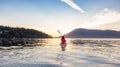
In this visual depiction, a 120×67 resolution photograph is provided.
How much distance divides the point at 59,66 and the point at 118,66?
673 centimetres

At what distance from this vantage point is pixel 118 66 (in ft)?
82.9

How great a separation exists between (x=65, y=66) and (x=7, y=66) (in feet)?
21.1

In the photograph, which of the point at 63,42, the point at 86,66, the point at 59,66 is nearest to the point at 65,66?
the point at 59,66

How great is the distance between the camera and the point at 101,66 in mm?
25391

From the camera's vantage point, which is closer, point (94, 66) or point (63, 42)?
point (94, 66)

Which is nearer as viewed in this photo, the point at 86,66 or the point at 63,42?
the point at 86,66

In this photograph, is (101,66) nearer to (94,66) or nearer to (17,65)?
(94,66)

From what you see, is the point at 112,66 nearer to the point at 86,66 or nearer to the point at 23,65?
the point at 86,66

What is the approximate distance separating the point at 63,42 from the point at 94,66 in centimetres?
3284

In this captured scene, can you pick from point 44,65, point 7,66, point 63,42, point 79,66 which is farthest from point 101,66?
point 63,42

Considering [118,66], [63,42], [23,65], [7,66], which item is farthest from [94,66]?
[63,42]

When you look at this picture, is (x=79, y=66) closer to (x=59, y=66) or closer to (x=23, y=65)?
(x=59, y=66)

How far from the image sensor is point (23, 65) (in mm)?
25188

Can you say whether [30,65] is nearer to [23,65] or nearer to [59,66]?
[23,65]
